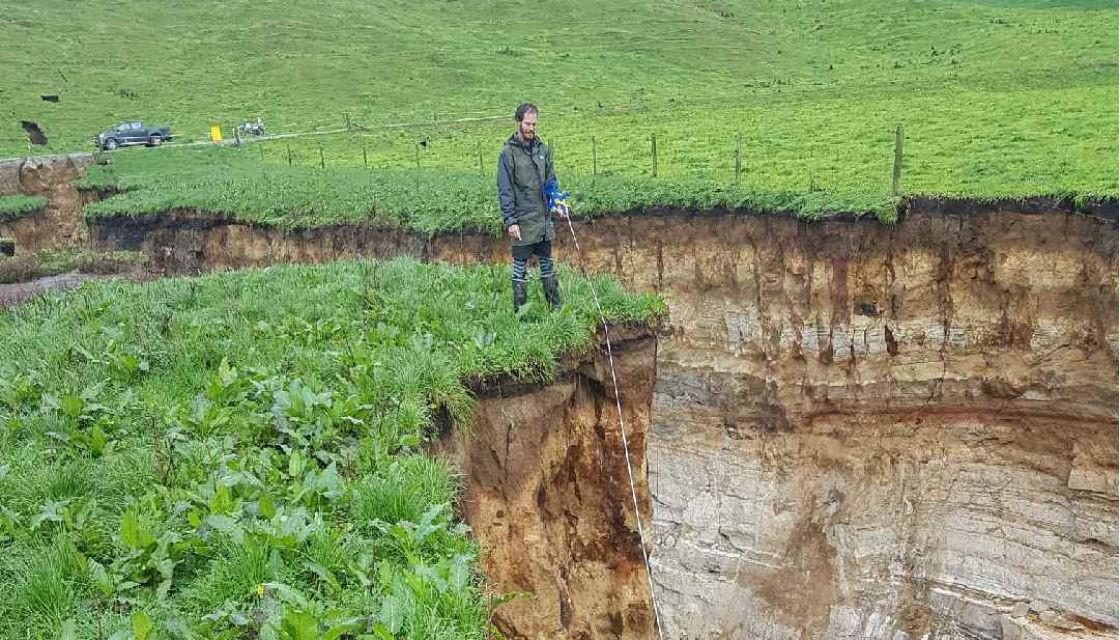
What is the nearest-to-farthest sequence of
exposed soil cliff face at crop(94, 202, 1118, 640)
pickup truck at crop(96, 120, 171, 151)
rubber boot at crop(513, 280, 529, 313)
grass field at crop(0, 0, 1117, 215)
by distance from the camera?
rubber boot at crop(513, 280, 529, 313), exposed soil cliff face at crop(94, 202, 1118, 640), grass field at crop(0, 0, 1117, 215), pickup truck at crop(96, 120, 171, 151)

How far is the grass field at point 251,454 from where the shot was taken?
13.5 feet

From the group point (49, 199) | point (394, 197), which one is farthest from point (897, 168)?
point (49, 199)

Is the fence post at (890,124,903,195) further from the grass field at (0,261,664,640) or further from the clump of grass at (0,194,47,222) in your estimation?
the clump of grass at (0,194,47,222)

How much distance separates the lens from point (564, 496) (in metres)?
8.23

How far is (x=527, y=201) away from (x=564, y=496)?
3123 mm

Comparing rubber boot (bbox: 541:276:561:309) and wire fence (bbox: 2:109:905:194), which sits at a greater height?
wire fence (bbox: 2:109:905:194)

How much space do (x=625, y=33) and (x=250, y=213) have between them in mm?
37730

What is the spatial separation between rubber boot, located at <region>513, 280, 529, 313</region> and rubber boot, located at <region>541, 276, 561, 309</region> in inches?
9.2

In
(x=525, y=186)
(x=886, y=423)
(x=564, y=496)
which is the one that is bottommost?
(x=886, y=423)

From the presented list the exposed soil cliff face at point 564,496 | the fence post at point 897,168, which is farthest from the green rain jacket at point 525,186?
the fence post at point 897,168

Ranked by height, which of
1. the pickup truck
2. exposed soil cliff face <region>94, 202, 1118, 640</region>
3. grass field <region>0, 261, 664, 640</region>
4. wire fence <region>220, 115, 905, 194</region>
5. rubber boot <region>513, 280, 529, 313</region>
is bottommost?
exposed soil cliff face <region>94, 202, 1118, 640</region>

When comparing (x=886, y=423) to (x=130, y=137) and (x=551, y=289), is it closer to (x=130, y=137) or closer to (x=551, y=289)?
(x=551, y=289)

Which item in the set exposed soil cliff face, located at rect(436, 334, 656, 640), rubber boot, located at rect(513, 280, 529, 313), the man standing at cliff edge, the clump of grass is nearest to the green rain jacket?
the man standing at cliff edge

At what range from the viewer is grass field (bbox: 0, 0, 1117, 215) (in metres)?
17.7
